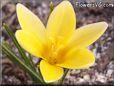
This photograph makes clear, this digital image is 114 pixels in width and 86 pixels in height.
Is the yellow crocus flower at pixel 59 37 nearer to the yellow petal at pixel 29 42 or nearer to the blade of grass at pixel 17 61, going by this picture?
the yellow petal at pixel 29 42

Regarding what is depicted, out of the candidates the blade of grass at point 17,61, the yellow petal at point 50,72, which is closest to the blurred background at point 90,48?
the blade of grass at point 17,61

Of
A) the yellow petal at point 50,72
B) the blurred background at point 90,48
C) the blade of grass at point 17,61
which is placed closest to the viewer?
the yellow petal at point 50,72

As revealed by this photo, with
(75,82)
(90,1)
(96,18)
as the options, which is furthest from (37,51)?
(96,18)

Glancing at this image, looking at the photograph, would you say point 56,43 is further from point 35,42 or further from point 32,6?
point 32,6

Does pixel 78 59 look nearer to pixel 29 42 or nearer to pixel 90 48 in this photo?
pixel 29 42

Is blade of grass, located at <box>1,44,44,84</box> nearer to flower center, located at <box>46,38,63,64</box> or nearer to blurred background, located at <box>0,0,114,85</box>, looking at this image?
flower center, located at <box>46,38,63,64</box>

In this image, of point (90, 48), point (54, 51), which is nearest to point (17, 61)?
point (54, 51)
